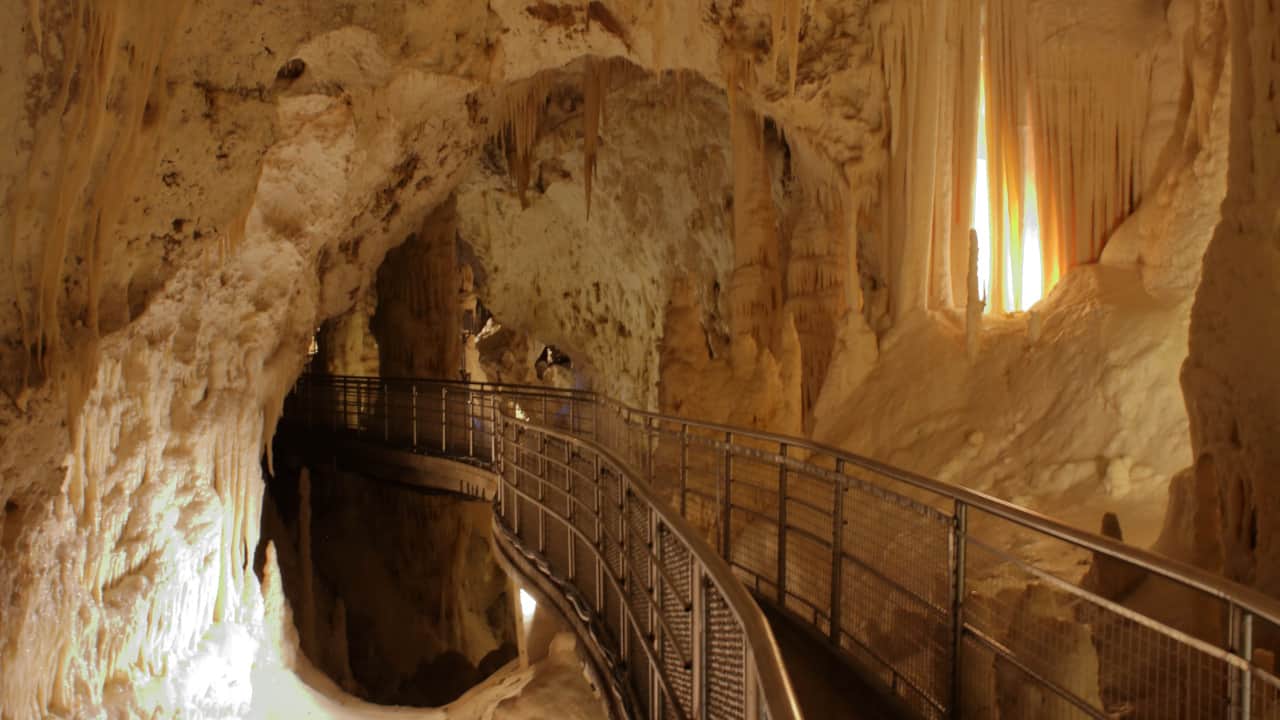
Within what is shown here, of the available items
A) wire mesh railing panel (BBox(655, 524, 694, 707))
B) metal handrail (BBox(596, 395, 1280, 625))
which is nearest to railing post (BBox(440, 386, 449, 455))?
wire mesh railing panel (BBox(655, 524, 694, 707))

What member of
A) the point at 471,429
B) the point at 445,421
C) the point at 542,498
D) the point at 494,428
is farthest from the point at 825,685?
the point at 445,421

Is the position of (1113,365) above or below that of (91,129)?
below

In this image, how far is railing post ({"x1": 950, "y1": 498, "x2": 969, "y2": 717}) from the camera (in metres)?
3.18

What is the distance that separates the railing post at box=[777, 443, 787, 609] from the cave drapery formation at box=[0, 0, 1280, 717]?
1923 millimetres

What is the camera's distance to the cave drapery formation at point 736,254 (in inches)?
220

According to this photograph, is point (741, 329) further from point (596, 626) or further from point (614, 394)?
point (614, 394)

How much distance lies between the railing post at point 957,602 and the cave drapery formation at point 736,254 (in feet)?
4.51

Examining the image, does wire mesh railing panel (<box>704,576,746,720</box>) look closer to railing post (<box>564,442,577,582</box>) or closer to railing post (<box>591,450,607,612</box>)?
railing post (<box>591,450,607,612</box>)

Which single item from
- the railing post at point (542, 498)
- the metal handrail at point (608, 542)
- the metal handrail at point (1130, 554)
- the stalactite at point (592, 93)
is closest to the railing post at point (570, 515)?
the metal handrail at point (608, 542)

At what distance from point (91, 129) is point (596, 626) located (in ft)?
15.5

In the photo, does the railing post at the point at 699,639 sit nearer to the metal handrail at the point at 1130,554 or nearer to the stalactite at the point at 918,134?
the metal handrail at the point at 1130,554

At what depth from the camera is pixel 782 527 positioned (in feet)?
14.5

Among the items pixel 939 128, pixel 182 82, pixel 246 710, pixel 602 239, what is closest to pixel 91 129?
pixel 182 82

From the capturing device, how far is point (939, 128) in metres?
9.21
